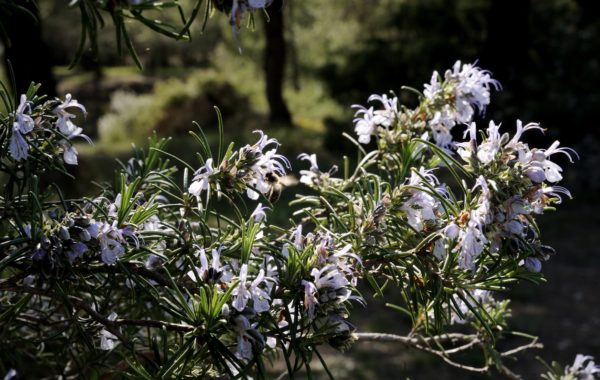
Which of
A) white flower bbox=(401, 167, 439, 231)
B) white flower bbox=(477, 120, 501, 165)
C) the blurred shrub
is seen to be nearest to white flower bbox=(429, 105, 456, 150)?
white flower bbox=(401, 167, 439, 231)

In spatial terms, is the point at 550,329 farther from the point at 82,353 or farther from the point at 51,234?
the point at 51,234

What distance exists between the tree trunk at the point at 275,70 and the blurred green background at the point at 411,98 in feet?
0.18

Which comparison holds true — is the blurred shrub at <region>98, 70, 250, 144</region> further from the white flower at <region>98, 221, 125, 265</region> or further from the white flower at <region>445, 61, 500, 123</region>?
the white flower at <region>98, 221, 125, 265</region>

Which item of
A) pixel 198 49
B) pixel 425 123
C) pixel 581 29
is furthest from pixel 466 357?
pixel 198 49

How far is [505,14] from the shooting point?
9.93m

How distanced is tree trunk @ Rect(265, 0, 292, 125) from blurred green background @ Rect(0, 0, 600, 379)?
0.18 feet

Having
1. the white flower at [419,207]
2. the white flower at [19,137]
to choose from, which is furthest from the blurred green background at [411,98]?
the white flower at [19,137]

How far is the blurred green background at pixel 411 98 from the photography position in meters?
6.11

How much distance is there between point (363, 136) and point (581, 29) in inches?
396

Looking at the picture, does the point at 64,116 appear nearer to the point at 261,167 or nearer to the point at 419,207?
the point at 261,167

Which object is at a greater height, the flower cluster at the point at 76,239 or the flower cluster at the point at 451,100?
the flower cluster at the point at 451,100

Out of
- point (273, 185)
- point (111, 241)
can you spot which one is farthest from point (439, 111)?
point (111, 241)

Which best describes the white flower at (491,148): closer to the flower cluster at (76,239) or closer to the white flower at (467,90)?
the white flower at (467,90)

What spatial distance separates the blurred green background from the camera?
20.0 feet
